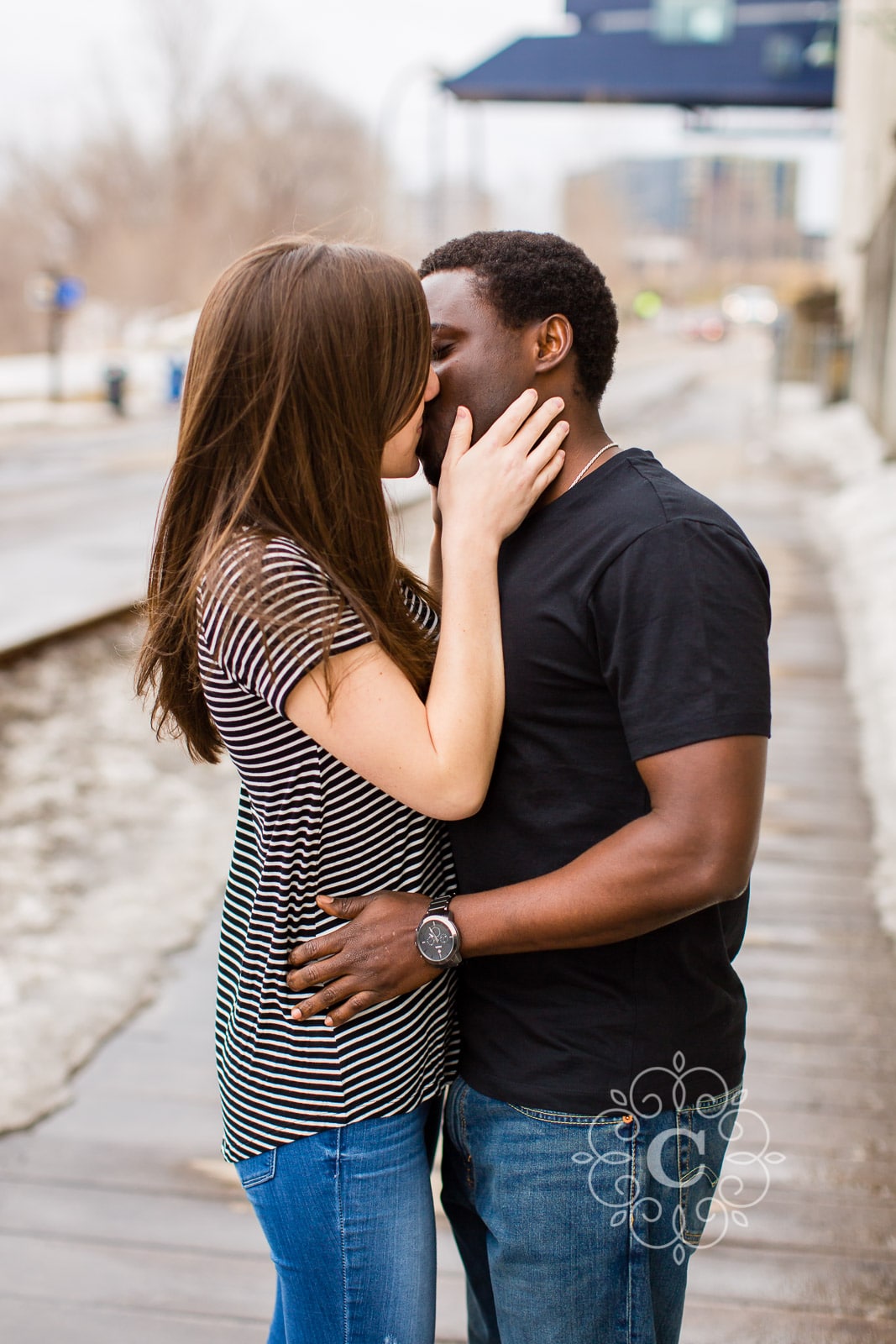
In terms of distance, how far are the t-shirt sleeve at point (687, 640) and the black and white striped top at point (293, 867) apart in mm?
309

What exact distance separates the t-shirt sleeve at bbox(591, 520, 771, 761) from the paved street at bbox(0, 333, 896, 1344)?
1.76 metres

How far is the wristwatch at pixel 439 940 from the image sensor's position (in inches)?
59.3

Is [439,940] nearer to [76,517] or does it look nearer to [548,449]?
[548,449]

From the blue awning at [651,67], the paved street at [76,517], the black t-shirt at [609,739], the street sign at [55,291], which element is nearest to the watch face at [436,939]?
the black t-shirt at [609,739]

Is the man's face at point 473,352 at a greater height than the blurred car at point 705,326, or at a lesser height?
greater

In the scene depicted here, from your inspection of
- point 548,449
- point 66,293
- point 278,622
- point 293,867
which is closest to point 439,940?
point 293,867

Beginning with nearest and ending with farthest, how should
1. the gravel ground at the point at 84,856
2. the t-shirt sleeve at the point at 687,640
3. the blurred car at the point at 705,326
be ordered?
the t-shirt sleeve at the point at 687,640, the gravel ground at the point at 84,856, the blurred car at the point at 705,326

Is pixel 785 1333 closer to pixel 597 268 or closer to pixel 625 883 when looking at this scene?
pixel 625 883

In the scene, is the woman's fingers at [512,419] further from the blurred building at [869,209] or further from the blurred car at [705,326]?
the blurred car at [705,326]

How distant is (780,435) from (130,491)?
10.2m

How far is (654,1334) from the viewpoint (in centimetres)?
155

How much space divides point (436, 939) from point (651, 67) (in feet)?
83.3

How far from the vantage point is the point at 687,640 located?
1.35 metres

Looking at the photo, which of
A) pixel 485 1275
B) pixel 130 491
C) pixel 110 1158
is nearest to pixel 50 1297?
pixel 110 1158
